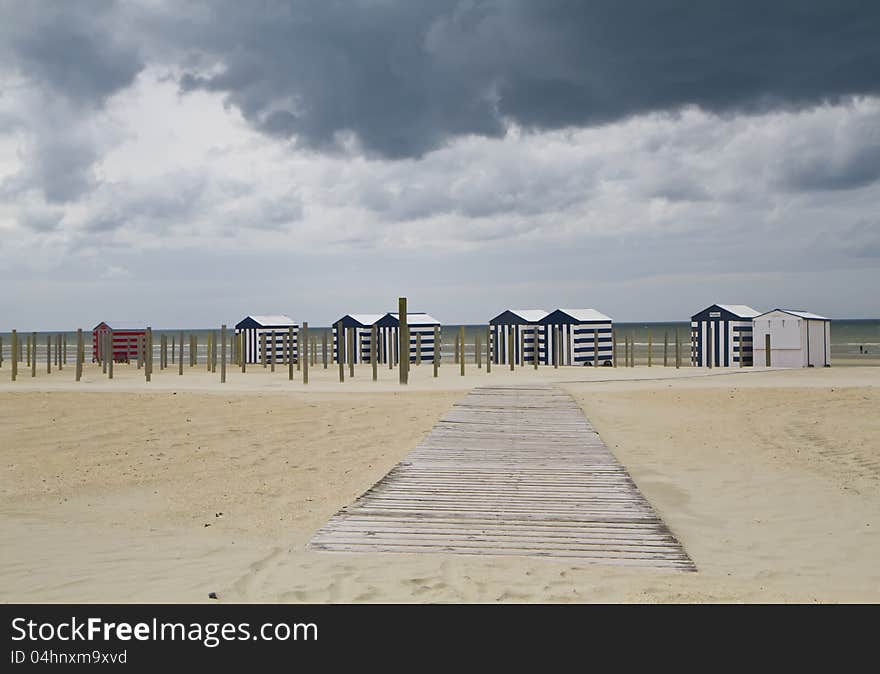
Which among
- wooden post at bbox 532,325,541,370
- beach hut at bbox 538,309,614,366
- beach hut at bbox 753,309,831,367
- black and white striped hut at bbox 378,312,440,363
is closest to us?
beach hut at bbox 753,309,831,367

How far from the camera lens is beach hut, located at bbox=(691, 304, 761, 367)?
104 ft

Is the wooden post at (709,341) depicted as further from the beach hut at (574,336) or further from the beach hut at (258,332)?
the beach hut at (258,332)

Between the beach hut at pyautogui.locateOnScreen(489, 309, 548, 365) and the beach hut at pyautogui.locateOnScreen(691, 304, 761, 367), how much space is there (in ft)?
21.8

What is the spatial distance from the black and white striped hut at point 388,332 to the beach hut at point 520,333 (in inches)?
116

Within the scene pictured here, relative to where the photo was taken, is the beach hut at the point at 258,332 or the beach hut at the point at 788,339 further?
the beach hut at the point at 258,332

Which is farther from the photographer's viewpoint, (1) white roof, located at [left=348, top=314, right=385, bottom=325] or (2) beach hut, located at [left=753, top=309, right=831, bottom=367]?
(1) white roof, located at [left=348, top=314, right=385, bottom=325]

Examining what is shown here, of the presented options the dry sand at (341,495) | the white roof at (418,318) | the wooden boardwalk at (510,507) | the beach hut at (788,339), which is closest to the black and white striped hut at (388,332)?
the white roof at (418,318)

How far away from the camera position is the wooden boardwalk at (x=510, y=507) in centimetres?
601

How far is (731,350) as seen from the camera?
31.9 m

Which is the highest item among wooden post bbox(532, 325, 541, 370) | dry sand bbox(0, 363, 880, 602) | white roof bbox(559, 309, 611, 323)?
white roof bbox(559, 309, 611, 323)

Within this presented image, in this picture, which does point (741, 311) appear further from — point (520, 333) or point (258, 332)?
point (258, 332)

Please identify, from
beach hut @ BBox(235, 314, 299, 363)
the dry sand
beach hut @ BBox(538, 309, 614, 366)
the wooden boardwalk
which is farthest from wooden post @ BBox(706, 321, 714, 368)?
the wooden boardwalk

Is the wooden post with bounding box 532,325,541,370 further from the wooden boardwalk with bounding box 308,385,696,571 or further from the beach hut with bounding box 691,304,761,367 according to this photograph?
the wooden boardwalk with bounding box 308,385,696,571
